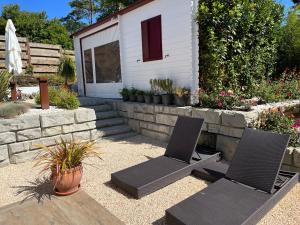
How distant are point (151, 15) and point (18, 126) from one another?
14.2ft

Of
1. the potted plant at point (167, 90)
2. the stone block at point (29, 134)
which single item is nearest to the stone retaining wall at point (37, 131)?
the stone block at point (29, 134)

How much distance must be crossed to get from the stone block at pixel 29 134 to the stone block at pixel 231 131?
389 centimetres

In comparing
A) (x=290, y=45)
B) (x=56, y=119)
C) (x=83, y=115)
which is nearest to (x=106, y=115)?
(x=83, y=115)

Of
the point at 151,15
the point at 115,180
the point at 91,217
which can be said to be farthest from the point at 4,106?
the point at 151,15

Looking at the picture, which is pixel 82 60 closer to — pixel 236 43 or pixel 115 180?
pixel 236 43

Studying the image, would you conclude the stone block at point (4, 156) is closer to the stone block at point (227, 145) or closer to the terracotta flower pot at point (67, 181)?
the terracotta flower pot at point (67, 181)

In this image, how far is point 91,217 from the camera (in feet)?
9.51

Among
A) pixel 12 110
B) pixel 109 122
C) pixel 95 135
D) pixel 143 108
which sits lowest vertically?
pixel 95 135

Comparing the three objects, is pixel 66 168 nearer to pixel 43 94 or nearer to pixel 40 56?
pixel 43 94

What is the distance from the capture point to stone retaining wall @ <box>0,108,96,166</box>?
4.97 metres

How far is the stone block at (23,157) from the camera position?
5.04m

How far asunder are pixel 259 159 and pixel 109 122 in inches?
177

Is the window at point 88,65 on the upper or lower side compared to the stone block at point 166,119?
upper

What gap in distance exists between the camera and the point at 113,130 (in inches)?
261
